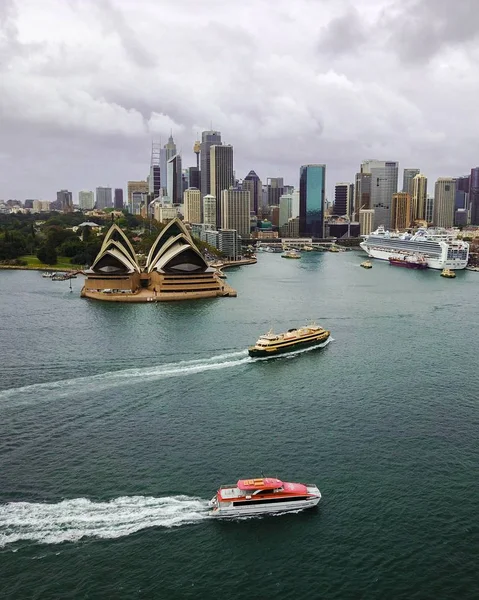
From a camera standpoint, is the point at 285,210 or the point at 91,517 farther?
the point at 285,210

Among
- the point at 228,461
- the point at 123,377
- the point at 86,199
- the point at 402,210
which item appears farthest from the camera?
the point at 86,199

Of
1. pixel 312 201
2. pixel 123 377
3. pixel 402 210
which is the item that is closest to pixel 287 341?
pixel 123 377

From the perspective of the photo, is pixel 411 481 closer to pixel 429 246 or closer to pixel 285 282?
pixel 285 282

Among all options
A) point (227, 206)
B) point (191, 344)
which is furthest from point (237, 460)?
point (227, 206)

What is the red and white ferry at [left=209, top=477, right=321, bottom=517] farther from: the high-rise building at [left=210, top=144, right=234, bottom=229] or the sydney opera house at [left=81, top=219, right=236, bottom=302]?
the high-rise building at [left=210, top=144, right=234, bottom=229]

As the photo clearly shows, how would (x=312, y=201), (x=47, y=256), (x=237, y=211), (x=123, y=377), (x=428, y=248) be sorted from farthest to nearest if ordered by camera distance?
(x=312, y=201)
(x=237, y=211)
(x=428, y=248)
(x=47, y=256)
(x=123, y=377)

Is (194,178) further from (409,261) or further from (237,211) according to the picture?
(409,261)

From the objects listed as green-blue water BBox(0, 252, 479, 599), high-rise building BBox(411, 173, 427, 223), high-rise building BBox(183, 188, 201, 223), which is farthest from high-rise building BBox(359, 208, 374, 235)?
green-blue water BBox(0, 252, 479, 599)
